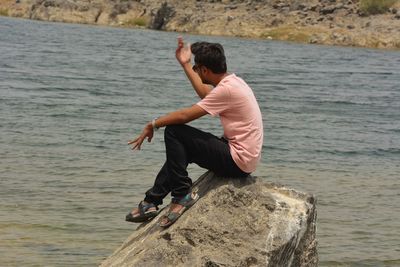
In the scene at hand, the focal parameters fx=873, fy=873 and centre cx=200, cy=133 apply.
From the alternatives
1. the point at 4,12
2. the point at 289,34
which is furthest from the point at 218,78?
the point at 4,12

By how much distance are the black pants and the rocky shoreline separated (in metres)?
67.4

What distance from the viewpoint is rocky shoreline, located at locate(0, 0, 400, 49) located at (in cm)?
7731

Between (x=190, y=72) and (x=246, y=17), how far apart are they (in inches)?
3031

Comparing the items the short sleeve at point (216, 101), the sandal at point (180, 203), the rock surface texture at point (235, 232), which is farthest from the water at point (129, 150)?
the short sleeve at point (216, 101)

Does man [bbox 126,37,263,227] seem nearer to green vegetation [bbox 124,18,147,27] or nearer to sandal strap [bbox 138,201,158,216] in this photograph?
sandal strap [bbox 138,201,158,216]

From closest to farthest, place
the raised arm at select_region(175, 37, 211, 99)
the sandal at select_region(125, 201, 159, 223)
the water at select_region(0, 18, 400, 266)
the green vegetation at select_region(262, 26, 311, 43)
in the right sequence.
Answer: the raised arm at select_region(175, 37, 211, 99), the sandal at select_region(125, 201, 159, 223), the water at select_region(0, 18, 400, 266), the green vegetation at select_region(262, 26, 311, 43)

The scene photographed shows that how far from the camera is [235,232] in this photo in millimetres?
7664

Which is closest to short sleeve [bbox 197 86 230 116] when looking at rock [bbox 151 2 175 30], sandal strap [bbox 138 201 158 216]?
sandal strap [bbox 138 201 158 216]

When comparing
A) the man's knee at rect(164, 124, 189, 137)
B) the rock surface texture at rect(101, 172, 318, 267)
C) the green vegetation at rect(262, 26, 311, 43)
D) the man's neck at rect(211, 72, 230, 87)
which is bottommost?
the green vegetation at rect(262, 26, 311, 43)

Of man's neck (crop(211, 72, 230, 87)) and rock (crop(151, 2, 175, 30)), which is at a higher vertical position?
man's neck (crop(211, 72, 230, 87))

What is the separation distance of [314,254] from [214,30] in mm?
73344

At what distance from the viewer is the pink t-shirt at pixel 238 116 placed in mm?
7949

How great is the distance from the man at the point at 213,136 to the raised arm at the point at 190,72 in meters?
0.21

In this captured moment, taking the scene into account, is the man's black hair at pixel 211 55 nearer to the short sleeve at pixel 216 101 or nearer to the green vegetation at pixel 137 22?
the short sleeve at pixel 216 101
